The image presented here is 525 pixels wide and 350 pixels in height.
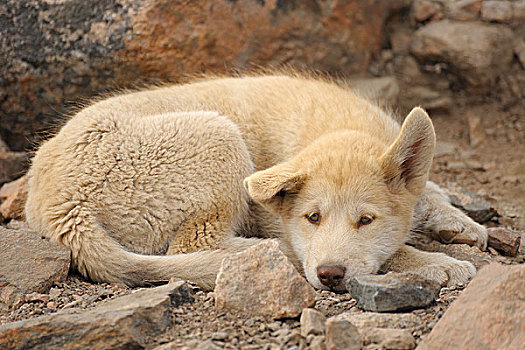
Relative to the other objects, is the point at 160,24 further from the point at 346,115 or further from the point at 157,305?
the point at 157,305

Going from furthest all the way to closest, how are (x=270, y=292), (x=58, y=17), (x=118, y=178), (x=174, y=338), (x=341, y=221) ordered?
(x=58, y=17)
(x=118, y=178)
(x=341, y=221)
(x=270, y=292)
(x=174, y=338)

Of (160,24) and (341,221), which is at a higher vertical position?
(160,24)

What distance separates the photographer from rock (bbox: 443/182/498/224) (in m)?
5.67

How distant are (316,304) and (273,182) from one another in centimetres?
101

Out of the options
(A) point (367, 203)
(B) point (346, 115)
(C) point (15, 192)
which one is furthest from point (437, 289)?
(C) point (15, 192)

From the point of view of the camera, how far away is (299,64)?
25.3 ft

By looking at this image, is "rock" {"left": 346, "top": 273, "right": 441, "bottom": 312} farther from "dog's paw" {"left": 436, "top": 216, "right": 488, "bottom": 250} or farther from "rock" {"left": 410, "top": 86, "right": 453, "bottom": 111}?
"rock" {"left": 410, "top": 86, "right": 453, "bottom": 111}

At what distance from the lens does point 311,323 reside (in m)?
3.10

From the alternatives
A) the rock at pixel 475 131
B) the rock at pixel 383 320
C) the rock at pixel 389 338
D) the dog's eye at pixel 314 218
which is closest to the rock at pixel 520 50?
the rock at pixel 475 131

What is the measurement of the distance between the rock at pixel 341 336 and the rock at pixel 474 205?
10.3 feet

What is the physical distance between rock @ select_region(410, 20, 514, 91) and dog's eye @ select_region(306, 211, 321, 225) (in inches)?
177

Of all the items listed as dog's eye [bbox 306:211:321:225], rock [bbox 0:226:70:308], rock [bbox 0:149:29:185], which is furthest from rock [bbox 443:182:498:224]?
rock [bbox 0:149:29:185]

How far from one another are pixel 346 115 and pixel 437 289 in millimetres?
2193

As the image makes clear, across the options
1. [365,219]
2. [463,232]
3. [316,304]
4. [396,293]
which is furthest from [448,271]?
[316,304]
